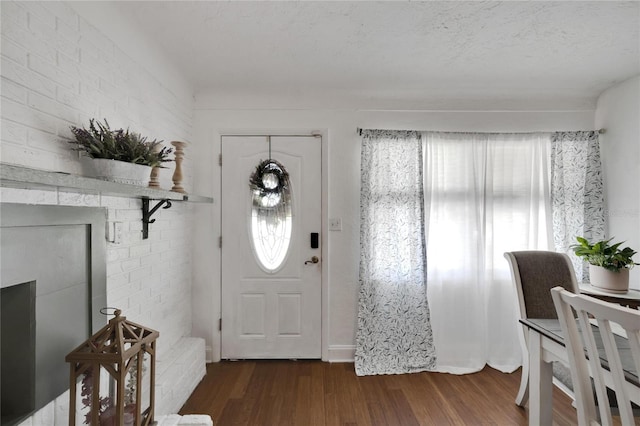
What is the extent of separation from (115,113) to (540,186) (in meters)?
3.36

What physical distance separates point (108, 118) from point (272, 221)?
151cm

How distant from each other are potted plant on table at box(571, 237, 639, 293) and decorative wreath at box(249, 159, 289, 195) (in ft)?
8.01

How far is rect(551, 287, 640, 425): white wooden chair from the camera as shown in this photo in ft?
3.08

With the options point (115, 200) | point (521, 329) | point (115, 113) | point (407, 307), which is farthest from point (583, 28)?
point (115, 200)

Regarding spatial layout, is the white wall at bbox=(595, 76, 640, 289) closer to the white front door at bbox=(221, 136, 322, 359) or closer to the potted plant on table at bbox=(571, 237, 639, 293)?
the potted plant on table at bbox=(571, 237, 639, 293)

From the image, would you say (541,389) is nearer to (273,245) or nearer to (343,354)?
(343,354)

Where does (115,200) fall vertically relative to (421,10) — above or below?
below

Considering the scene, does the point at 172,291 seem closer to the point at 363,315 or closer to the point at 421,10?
the point at 363,315

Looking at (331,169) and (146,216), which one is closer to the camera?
(146,216)

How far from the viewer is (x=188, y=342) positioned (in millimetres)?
2516

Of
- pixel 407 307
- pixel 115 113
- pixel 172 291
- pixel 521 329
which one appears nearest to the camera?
pixel 115 113

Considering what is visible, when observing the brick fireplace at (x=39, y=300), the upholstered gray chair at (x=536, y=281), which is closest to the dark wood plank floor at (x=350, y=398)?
the upholstered gray chair at (x=536, y=281)

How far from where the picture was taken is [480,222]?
9.10 ft

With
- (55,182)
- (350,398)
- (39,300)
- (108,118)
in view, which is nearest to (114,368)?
(39,300)
